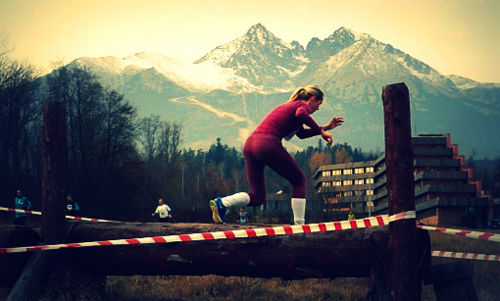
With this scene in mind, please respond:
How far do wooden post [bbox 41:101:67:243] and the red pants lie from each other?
2564 millimetres

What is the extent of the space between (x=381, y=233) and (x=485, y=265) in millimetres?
7349

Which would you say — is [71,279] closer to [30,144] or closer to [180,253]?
[180,253]

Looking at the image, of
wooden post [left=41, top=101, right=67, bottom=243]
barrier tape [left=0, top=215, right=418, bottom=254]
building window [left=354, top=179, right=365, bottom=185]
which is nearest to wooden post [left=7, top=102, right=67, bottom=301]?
wooden post [left=41, top=101, right=67, bottom=243]

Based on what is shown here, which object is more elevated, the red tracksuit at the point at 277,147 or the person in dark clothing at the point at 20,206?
the red tracksuit at the point at 277,147

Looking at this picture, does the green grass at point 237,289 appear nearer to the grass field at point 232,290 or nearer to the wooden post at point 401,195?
the grass field at point 232,290

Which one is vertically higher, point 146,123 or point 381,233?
point 146,123

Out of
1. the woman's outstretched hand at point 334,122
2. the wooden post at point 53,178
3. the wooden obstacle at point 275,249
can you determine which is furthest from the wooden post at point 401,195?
the wooden post at point 53,178

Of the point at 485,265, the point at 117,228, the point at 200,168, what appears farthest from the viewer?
the point at 200,168

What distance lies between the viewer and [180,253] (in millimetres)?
7723

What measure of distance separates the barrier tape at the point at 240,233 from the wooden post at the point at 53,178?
25cm

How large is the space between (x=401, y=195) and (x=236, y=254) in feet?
7.42

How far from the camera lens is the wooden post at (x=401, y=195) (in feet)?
21.8

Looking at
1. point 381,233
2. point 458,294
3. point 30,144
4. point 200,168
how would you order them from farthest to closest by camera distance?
point 200,168
point 30,144
point 458,294
point 381,233

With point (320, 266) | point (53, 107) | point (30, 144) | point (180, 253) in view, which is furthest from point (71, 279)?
point (30, 144)
